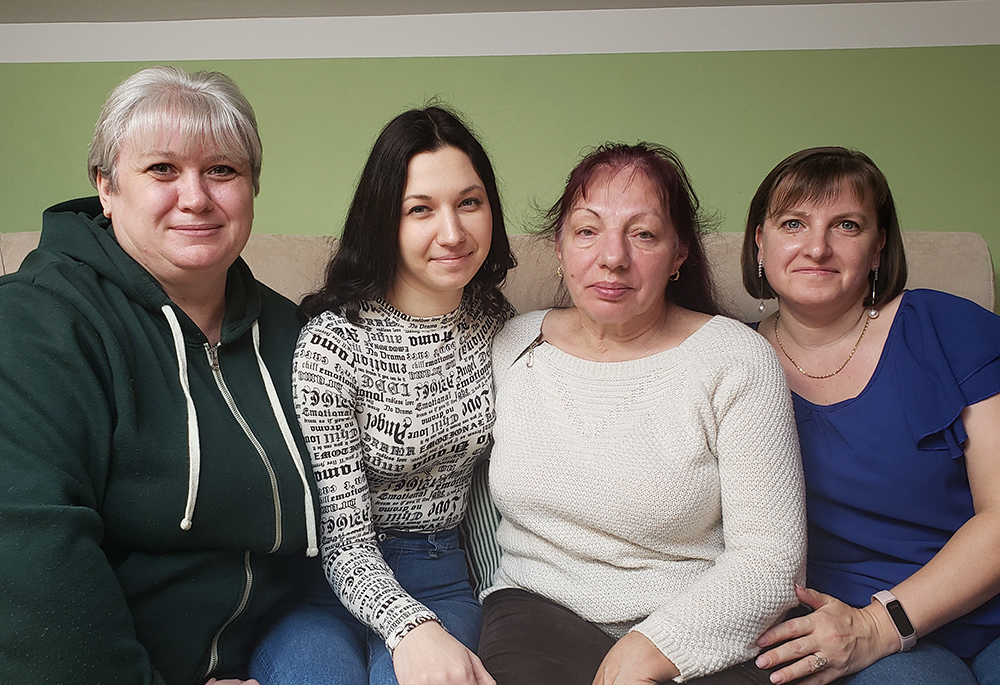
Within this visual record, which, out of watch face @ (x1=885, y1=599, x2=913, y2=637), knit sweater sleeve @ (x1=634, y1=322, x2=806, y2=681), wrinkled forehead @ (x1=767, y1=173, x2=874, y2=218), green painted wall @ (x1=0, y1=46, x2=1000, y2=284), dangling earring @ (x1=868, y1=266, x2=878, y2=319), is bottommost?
watch face @ (x1=885, y1=599, x2=913, y2=637)

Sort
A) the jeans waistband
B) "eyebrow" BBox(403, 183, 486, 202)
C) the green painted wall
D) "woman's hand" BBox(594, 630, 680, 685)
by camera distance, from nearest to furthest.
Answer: "woman's hand" BBox(594, 630, 680, 685) < "eyebrow" BBox(403, 183, 486, 202) < the jeans waistband < the green painted wall

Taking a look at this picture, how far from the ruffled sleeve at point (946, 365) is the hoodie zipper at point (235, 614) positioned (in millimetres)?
1120

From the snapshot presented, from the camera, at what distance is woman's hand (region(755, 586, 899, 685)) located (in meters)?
1.24

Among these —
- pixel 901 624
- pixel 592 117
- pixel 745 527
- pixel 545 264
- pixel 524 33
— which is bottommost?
pixel 901 624

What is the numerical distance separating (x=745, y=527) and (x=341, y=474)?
0.66 metres

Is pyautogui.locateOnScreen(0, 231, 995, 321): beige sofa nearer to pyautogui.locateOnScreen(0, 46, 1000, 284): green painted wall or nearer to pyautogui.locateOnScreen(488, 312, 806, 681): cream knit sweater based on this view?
pyautogui.locateOnScreen(488, 312, 806, 681): cream knit sweater

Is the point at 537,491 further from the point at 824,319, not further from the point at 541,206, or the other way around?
the point at 541,206

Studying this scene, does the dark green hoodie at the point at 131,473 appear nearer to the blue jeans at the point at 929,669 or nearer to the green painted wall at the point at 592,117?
the blue jeans at the point at 929,669

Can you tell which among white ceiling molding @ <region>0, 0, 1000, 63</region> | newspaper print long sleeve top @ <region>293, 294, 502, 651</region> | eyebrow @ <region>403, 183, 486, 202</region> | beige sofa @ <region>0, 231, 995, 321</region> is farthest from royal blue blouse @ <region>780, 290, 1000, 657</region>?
white ceiling molding @ <region>0, 0, 1000, 63</region>

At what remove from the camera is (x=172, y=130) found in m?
1.22

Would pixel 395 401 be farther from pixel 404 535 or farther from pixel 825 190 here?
pixel 825 190

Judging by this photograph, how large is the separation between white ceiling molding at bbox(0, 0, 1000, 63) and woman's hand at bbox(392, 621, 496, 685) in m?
2.16

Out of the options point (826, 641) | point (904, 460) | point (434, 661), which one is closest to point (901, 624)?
point (826, 641)

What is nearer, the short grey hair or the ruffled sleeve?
the short grey hair
